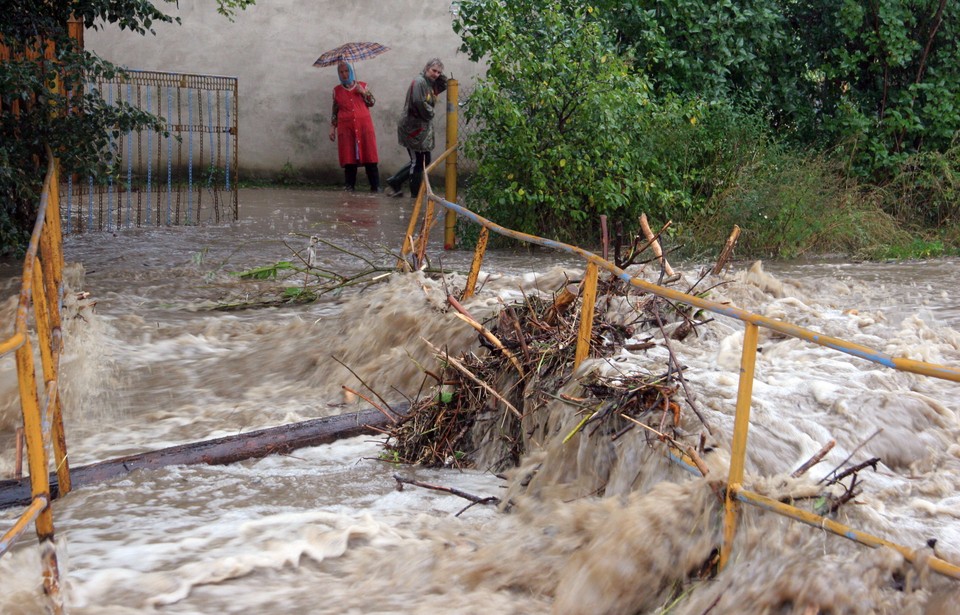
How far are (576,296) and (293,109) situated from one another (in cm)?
1081

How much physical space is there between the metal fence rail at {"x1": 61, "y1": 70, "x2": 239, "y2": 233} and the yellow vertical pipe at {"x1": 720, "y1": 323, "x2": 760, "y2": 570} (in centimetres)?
886

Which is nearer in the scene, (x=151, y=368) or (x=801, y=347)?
(x=801, y=347)

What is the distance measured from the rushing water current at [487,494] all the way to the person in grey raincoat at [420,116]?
22.1 feet

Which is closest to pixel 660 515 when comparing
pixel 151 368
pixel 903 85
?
pixel 151 368

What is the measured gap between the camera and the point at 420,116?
42.9 ft

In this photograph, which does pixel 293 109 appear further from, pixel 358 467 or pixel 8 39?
pixel 358 467

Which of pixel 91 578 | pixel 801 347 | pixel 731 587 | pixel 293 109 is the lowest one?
pixel 91 578

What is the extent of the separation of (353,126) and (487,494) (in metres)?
10.6

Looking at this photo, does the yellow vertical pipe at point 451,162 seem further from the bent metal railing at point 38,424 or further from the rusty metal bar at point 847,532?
the rusty metal bar at point 847,532

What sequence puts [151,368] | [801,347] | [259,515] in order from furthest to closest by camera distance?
[151,368] → [801,347] → [259,515]

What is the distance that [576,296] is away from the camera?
15.8 ft

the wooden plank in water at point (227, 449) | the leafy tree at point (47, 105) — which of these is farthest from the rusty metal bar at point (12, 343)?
the leafy tree at point (47, 105)

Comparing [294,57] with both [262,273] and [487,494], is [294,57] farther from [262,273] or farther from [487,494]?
[487,494]

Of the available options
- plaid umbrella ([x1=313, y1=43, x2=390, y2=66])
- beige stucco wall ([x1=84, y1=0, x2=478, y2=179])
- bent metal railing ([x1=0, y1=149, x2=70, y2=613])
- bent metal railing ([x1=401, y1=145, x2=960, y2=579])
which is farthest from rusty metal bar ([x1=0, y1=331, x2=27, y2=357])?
beige stucco wall ([x1=84, y1=0, x2=478, y2=179])
